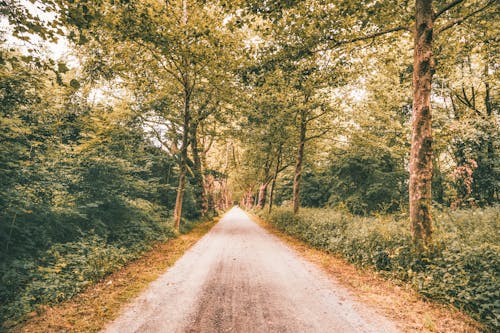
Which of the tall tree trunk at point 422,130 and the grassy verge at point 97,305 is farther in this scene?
the tall tree trunk at point 422,130

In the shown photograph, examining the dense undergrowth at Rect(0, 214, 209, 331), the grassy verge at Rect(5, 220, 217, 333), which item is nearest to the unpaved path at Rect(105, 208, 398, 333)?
the grassy verge at Rect(5, 220, 217, 333)

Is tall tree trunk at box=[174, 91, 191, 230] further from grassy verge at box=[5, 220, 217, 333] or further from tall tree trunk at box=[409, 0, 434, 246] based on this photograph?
tall tree trunk at box=[409, 0, 434, 246]

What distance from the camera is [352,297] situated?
504cm

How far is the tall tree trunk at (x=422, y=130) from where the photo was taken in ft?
19.4

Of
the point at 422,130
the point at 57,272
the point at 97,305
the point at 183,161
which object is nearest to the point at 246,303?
the point at 97,305

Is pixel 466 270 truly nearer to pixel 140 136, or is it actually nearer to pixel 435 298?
pixel 435 298

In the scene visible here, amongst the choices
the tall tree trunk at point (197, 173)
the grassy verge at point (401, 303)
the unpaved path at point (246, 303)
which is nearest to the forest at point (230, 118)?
the grassy verge at point (401, 303)

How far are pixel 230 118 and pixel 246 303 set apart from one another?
45.5 feet

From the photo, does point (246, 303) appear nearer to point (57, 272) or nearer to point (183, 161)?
point (57, 272)

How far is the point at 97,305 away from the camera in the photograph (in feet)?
14.2

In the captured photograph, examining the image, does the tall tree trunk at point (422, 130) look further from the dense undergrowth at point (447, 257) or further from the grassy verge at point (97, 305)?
the grassy verge at point (97, 305)

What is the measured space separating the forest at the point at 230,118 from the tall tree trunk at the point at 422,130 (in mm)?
34

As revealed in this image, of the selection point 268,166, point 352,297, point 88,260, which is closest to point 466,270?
point 352,297

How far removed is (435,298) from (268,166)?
22520 mm
